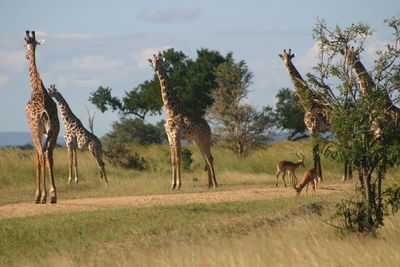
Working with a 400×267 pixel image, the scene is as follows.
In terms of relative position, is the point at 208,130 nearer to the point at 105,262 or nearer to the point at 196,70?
the point at 105,262

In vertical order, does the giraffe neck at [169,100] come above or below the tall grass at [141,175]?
above

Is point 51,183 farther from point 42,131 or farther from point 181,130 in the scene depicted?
point 181,130

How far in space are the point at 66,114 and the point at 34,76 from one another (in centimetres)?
686

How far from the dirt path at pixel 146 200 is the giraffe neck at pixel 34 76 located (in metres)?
2.40

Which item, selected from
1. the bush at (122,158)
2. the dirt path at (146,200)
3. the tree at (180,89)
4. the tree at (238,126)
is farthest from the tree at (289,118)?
the dirt path at (146,200)

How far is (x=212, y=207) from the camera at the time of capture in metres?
14.3

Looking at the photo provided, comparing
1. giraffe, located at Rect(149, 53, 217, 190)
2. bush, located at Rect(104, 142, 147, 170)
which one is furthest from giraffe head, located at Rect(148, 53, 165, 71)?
bush, located at Rect(104, 142, 147, 170)

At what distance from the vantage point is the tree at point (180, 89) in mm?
45125

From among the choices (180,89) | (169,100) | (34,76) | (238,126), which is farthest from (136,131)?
(34,76)

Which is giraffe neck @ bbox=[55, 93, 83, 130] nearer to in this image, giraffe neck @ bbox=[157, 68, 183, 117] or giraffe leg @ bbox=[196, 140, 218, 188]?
giraffe neck @ bbox=[157, 68, 183, 117]

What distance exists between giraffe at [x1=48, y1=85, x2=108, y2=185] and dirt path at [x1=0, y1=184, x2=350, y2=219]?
598cm

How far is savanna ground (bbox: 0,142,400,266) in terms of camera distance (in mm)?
8727

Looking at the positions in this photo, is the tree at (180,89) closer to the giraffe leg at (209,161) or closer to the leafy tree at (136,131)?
the leafy tree at (136,131)

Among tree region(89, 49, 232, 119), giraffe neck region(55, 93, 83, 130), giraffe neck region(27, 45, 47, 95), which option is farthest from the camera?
tree region(89, 49, 232, 119)
